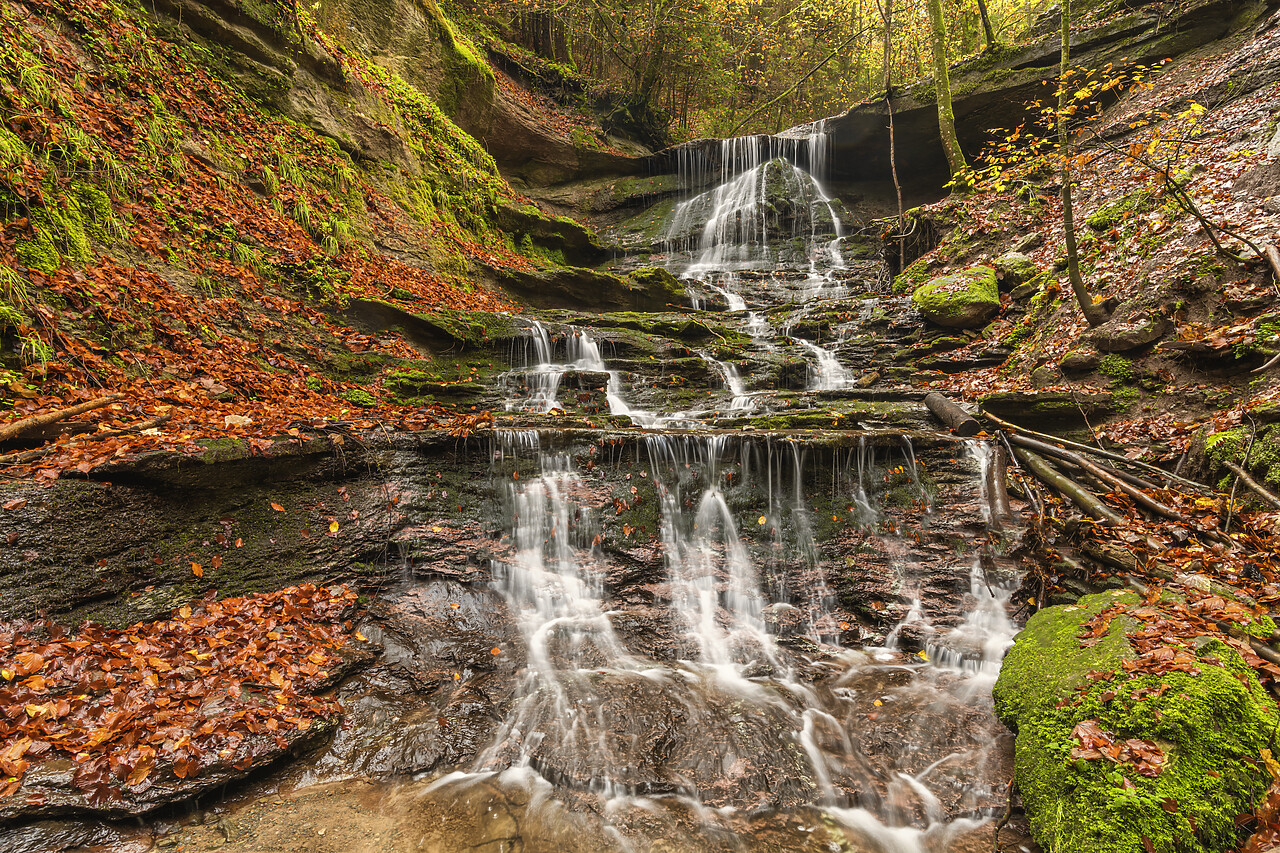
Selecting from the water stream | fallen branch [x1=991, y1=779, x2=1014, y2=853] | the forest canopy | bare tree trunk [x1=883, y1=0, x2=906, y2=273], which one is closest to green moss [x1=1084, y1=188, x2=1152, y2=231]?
bare tree trunk [x1=883, y1=0, x2=906, y2=273]

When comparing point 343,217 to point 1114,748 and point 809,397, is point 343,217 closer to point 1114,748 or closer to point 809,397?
point 809,397

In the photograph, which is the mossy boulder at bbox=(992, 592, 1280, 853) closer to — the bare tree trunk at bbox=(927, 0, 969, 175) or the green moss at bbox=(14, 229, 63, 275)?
the green moss at bbox=(14, 229, 63, 275)

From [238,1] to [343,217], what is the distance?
3984mm

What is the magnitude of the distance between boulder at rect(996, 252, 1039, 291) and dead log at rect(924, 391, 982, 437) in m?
4.14

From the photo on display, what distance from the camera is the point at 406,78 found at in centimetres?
1320

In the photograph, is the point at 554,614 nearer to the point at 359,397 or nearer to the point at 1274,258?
the point at 359,397

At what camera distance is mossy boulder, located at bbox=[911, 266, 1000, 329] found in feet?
29.8

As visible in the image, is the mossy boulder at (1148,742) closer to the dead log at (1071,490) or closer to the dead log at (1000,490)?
the dead log at (1071,490)

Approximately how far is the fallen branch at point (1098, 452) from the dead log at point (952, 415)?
0.24 m

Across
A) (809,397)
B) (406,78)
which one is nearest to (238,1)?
(406,78)

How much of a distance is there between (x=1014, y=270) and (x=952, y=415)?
5107mm

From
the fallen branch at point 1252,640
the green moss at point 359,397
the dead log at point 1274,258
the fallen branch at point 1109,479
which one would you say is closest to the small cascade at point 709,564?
the fallen branch at point 1252,640

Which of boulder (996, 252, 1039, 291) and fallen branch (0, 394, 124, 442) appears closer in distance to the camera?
fallen branch (0, 394, 124, 442)

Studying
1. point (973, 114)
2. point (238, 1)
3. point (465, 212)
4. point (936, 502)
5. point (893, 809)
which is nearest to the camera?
point (893, 809)
